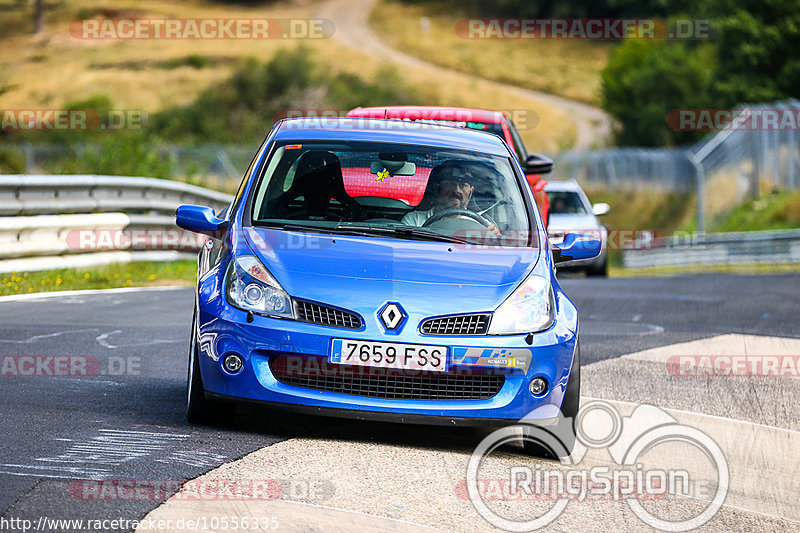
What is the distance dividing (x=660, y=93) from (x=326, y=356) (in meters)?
69.7

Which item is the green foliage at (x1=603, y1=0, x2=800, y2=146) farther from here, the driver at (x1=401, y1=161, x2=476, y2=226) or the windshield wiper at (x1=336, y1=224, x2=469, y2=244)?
the windshield wiper at (x1=336, y1=224, x2=469, y2=244)

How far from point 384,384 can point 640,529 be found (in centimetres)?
143

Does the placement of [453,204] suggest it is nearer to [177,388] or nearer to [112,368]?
[177,388]

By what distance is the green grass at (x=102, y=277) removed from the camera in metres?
13.3

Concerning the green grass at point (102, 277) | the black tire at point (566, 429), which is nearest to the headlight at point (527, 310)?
the black tire at point (566, 429)

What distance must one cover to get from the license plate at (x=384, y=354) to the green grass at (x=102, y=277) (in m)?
7.78

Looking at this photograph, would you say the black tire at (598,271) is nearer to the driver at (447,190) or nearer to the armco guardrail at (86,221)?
the armco guardrail at (86,221)

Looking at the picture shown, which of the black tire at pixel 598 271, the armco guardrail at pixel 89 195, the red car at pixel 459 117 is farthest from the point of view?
the black tire at pixel 598 271

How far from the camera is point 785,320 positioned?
12.6m

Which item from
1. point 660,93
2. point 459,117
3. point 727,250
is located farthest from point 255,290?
point 660,93

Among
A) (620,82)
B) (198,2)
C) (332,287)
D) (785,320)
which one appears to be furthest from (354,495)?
(198,2)

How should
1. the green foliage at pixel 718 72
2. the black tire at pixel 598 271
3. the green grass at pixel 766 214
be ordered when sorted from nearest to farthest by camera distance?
1. the black tire at pixel 598 271
2. the green grass at pixel 766 214
3. the green foliage at pixel 718 72

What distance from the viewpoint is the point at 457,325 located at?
19.4 feet

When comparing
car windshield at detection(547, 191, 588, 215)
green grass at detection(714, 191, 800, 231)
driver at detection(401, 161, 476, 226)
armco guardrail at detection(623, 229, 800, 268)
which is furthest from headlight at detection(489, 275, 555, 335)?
green grass at detection(714, 191, 800, 231)
